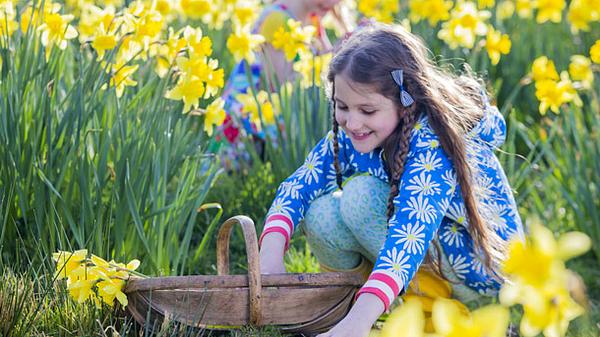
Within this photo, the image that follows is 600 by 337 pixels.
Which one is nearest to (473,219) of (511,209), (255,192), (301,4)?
(511,209)

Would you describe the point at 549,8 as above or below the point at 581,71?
above

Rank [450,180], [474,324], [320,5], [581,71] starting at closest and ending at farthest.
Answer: [474,324], [450,180], [581,71], [320,5]

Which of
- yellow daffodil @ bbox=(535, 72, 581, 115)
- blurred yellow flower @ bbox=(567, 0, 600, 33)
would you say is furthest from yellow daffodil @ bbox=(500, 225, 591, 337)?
blurred yellow flower @ bbox=(567, 0, 600, 33)

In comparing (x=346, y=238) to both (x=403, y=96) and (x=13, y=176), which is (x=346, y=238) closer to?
(x=403, y=96)

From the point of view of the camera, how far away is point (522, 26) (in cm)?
435

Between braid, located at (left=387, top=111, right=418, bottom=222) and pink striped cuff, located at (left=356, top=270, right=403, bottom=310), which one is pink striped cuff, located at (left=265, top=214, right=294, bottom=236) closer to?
braid, located at (left=387, top=111, right=418, bottom=222)

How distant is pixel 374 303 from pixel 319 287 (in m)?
0.23

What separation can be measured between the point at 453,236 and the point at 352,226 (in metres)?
0.26

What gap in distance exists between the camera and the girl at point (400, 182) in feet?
6.66

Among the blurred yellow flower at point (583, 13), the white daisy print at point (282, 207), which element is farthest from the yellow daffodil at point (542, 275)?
the blurred yellow flower at point (583, 13)

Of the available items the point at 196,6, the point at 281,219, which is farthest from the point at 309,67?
the point at 281,219

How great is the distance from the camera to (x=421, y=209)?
1987 mm

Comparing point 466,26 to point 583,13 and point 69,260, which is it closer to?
point 583,13

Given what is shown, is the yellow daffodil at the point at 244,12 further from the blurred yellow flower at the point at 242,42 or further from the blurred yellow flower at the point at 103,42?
the blurred yellow flower at the point at 103,42
